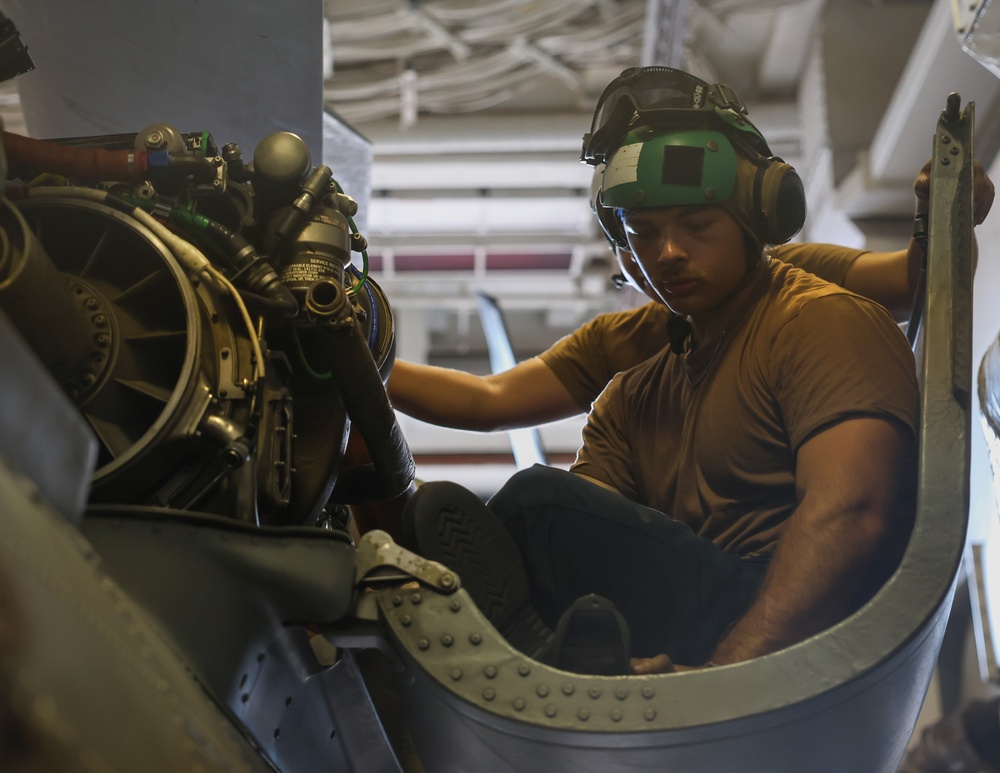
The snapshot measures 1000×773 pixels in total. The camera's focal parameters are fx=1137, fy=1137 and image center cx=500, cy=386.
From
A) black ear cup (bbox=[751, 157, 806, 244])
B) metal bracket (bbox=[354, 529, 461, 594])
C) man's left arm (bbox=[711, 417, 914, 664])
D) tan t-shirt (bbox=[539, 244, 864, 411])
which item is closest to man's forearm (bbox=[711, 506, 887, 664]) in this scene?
man's left arm (bbox=[711, 417, 914, 664])

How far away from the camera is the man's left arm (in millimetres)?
1754

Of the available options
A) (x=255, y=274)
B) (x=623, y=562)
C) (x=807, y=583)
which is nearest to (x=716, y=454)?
(x=623, y=562)

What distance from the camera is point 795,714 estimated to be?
63.0 inches

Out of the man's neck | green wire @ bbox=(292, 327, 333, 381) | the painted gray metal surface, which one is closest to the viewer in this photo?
the painted gray metal surface

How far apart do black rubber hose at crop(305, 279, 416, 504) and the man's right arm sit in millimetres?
455

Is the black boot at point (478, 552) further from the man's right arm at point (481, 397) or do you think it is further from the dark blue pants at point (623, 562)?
the man's right arm at point (481, 397)

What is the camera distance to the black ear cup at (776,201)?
2168mm

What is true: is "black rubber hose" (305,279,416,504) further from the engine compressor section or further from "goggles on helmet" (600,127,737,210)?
"goggles on helmet" (600,127,737,210)

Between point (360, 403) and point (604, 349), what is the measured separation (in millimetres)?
991

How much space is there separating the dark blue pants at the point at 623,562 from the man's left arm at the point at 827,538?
0.41 feet

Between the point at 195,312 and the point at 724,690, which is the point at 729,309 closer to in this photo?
the point at 724,690

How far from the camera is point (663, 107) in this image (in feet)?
7.15

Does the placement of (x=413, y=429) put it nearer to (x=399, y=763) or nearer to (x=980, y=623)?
(x=980, y=623)

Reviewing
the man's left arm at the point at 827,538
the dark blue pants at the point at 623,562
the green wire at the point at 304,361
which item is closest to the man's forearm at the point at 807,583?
the man's left arm at the point at 827,538
